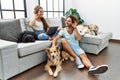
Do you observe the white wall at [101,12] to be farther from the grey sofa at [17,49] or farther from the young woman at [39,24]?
the young woman at [39,24]

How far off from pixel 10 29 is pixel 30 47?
1.88 feet

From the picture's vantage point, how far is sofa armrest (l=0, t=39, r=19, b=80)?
184cm

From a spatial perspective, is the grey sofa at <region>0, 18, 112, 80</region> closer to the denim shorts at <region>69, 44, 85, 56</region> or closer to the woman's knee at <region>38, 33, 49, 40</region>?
the woman's knee at <region>38, 33, 49, 40</region>

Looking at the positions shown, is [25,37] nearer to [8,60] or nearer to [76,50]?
[8,60]

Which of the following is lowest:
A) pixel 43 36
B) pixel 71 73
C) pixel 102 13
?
pixel 71 73

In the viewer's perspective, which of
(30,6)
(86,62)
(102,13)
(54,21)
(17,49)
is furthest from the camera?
(102,13)

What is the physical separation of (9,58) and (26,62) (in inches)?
14.5

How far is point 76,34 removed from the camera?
8.91 feet

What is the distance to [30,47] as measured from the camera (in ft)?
7.31

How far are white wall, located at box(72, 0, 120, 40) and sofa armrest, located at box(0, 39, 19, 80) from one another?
11.7ft

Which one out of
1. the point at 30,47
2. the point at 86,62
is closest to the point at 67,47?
the point at 86,62

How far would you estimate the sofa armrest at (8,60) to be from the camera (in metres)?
1.84

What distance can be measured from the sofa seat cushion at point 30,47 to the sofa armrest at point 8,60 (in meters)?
0.11

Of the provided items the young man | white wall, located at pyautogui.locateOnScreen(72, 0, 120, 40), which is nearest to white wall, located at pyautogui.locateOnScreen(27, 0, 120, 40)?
white wall, located at pyautogui.locateOnScreen(72, 0, 120, 40)
